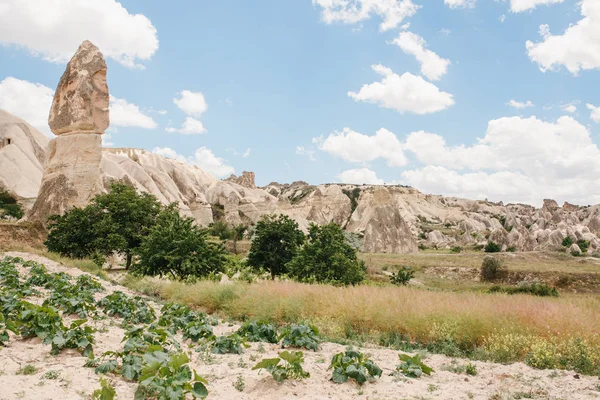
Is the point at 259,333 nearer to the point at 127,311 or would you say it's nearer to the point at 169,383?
the point at 127,311

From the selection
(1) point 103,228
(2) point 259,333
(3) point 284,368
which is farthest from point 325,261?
(3) point 284,368

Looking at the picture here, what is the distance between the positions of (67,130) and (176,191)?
33077 mm

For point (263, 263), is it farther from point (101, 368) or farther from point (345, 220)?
point (345, 220)

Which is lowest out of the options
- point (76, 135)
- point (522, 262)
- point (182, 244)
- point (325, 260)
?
point (522, 262)

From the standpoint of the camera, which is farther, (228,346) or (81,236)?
(81,236)

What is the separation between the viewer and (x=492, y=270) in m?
35.5

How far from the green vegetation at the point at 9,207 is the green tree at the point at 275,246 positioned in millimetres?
27994

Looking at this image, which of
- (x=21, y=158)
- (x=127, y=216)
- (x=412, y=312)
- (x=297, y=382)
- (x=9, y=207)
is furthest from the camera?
(x=21, y=158)

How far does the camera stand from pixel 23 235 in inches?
1077

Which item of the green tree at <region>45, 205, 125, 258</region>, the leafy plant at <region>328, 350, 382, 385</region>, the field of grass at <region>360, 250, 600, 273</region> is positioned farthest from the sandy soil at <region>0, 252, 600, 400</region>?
the field of grass at <region>360, 250, 600, 273</region>

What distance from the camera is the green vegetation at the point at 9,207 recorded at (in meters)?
40.9

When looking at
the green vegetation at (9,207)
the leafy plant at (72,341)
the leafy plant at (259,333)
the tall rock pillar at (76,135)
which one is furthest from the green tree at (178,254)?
the green vegetation at (9,207)

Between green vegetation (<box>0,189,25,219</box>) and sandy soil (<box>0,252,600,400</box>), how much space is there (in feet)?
130

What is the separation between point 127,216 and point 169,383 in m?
23.1
